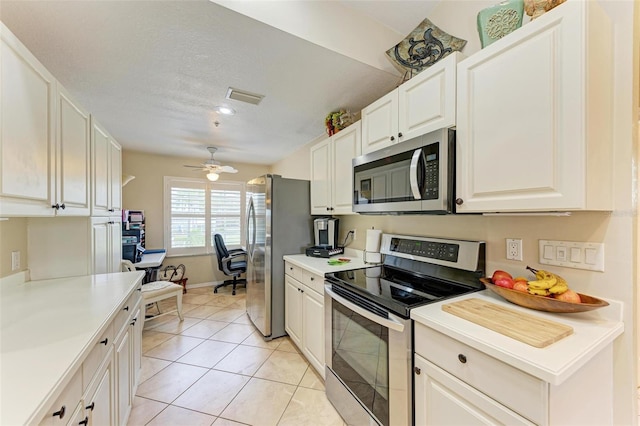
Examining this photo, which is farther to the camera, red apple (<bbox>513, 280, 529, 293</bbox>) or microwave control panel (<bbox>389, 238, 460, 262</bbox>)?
microwave control panel (<bbox>389, 238, 460, 262</bbox>)

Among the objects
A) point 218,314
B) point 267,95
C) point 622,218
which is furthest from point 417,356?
point 218,314

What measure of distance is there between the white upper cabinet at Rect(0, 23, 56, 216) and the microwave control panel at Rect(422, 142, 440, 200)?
1.87 metres

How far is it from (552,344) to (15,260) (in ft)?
9.34

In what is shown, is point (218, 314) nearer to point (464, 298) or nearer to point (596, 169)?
point (464, 298)

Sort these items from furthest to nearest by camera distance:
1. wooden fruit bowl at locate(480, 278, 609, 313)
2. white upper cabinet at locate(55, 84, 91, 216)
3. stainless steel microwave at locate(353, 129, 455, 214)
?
white upper cabinet at locate(55, 84, 91, 216), stainless steel microwave at locate(353, 129, 455, 214), wooden fruit bowl at locate(480, 278, 609, 313)

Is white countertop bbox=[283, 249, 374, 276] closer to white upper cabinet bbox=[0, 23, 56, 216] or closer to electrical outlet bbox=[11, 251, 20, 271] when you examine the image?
white upper cabinet bbox=[0, 23, 56, 216]

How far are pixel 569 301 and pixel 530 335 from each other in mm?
300

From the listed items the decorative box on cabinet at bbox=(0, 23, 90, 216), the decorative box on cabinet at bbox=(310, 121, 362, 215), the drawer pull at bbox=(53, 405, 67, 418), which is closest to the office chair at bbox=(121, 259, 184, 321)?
the decorative box on cabinet at bbox=(0, 23, 90, 216)

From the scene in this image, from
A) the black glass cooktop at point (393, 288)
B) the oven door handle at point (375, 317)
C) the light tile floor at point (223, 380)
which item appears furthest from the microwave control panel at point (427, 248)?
the light tile floor at point (223, 380)

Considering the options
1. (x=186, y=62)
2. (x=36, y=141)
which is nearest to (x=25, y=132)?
(x=36, y=141)

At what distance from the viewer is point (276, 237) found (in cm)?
262

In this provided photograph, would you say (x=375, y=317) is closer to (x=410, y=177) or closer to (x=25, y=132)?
(x=410, y=177)

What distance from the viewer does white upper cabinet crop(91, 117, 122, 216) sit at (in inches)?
74.8

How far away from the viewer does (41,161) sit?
125cm
